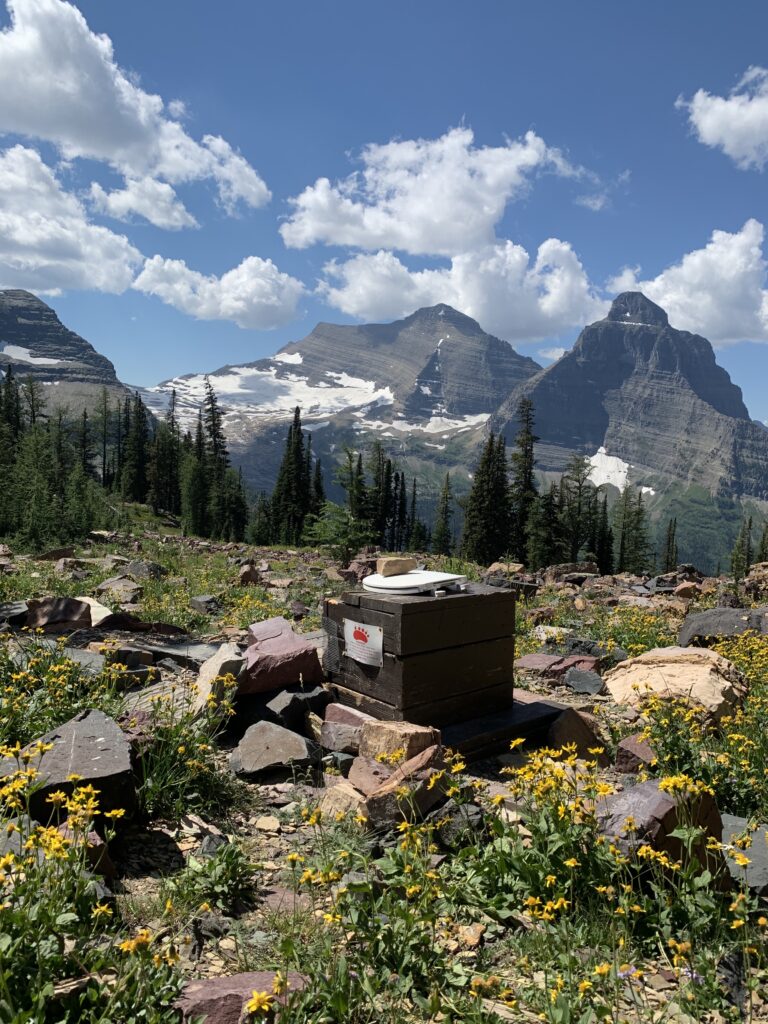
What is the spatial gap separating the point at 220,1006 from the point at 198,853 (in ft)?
5.32

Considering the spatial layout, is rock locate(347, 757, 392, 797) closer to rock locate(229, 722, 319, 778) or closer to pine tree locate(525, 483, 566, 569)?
rock locate(229, 722, 319, 778)

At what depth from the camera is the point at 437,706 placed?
6.33 meters

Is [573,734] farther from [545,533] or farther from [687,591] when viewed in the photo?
[545,533]

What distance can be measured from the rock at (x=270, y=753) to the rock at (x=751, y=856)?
321cm

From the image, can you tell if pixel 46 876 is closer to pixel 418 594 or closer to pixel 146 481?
pixel 418 594

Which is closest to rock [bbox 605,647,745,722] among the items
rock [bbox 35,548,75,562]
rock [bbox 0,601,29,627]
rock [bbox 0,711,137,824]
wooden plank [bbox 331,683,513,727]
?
wooden plank [bbox 331,683,513,727]

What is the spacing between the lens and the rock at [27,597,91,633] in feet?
28.7

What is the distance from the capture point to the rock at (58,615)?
875 cm

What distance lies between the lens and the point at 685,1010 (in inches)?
108

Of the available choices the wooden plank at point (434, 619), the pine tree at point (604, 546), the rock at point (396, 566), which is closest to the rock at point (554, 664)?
the wooden plank at point (434, 619)

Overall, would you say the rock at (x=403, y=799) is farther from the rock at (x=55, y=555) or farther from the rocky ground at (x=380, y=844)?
the rock at (x=55, y=555)

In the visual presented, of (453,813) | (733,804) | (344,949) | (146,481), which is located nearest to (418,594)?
(453,813)

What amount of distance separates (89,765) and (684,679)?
21.7 ft

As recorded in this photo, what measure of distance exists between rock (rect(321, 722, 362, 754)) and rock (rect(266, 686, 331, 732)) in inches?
15.1
